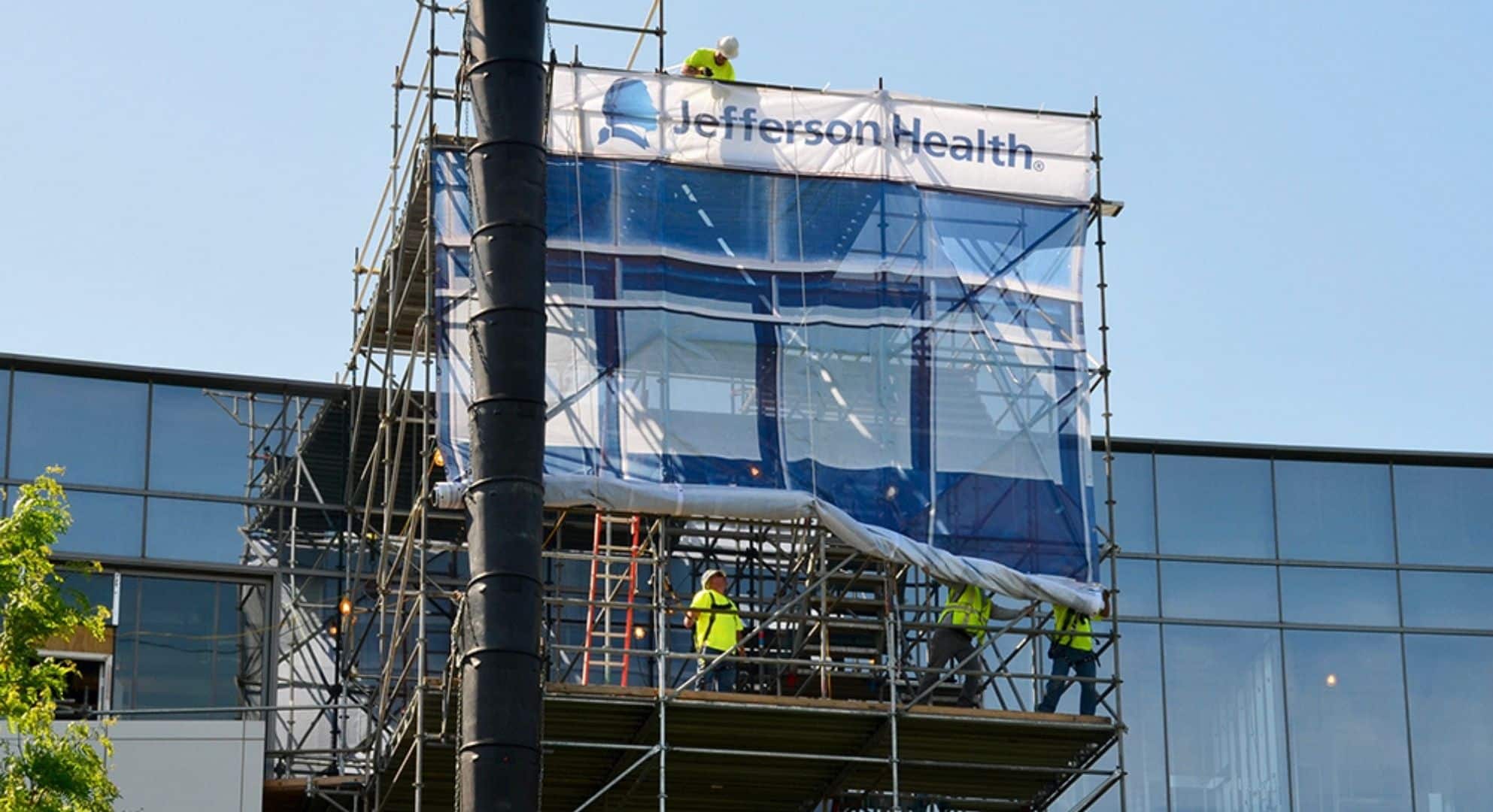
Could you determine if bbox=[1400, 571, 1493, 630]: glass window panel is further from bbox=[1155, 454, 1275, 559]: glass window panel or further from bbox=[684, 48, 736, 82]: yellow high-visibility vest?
bbox=[684, 48, 736, 82]: yellow high-visibility vest

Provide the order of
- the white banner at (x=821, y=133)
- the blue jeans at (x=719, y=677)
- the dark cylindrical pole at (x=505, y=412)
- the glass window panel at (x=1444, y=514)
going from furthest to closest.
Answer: the glass window panel at (x=1444, y=514)
the white banner at (x=821, y=133)
the blue jeans at (x=719, y=677)
the dark cylindrical pole at (x=505, y=412)

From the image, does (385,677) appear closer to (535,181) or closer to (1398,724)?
(535,181)

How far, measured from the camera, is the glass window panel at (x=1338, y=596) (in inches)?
1339

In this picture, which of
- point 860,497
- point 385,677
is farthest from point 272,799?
point 860,497

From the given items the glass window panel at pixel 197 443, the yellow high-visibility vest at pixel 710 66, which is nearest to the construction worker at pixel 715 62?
the yellow high-visibility vest at pixel 710 66

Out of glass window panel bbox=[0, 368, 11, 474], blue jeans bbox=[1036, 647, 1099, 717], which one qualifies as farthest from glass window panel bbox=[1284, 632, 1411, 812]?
glass window panel bbox=[0, 368, 11, 474]

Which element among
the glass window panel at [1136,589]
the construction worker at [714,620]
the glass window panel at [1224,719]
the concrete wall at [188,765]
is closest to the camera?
the construction worker at [714,620]

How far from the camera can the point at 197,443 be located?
31016 mm

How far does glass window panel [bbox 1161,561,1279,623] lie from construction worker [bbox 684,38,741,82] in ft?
31.3

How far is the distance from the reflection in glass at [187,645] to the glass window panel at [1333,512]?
1286 centimetres

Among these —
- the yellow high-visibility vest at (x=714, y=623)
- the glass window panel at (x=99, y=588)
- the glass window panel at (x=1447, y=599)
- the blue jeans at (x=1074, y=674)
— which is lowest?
the blue jeans at (x=1074, y=674)

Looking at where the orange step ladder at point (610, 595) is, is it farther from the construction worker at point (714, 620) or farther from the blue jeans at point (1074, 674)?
the blue jeans at point (1074, 674)

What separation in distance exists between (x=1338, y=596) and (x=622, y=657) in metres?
9.19

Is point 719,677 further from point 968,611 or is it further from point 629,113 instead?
point 629,113
